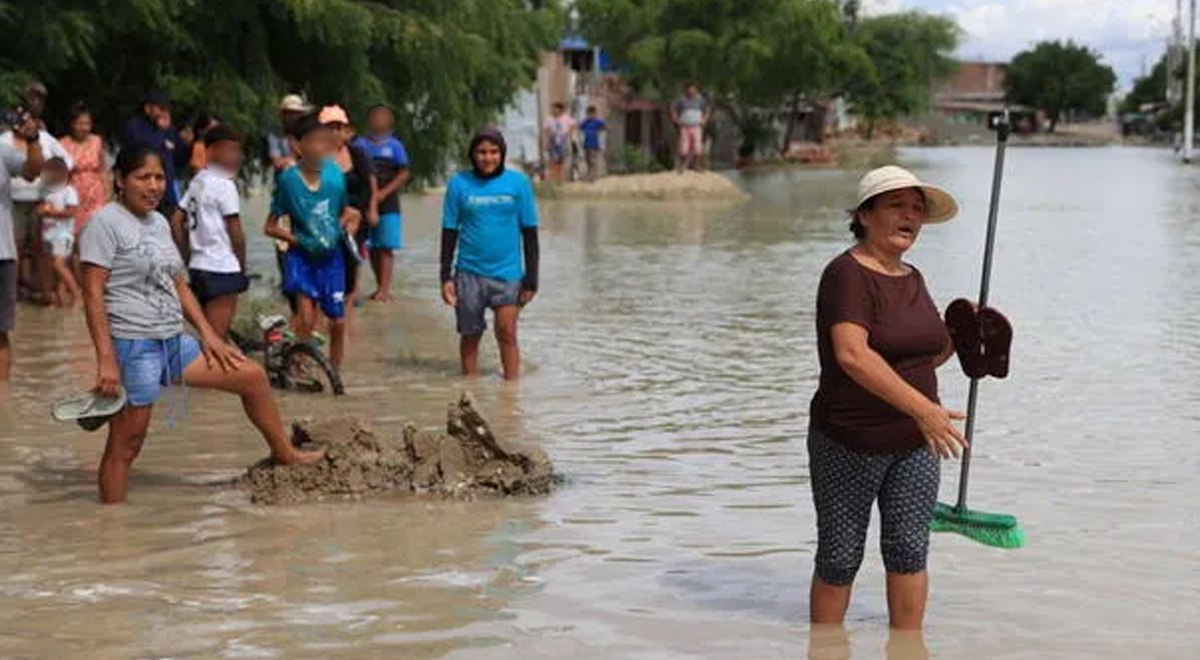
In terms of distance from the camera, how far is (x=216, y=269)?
10648mm

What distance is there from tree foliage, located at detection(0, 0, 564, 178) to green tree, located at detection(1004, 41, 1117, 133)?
530 ft

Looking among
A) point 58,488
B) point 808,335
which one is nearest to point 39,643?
point 58,488

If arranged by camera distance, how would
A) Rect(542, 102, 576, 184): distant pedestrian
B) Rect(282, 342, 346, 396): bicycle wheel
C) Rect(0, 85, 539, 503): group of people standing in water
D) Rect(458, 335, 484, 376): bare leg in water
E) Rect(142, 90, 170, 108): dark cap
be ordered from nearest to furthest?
Rect(0, 85, 539, 503): group of people standing in water → Rect(282, 342, 346, 396): bicycle wheel → Rect(458, 335, 484, 376): bare leg in water → Rect(142, 90, 170, 108): dark cap → Rect(542, 102, 576, 184): distant pedestrian

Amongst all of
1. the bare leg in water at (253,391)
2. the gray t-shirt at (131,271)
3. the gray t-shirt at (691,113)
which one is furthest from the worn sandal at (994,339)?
the gray t-shirt at (691,113)

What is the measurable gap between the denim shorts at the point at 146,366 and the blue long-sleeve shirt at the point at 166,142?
21.4ft

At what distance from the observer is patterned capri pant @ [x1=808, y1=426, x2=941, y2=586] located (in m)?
5.93

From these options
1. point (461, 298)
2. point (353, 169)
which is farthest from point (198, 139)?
point (461, 298)

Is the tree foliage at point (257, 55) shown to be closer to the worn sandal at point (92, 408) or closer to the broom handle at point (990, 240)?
the worn sandal at point (92, 408)

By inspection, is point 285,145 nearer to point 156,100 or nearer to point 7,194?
point 156,100

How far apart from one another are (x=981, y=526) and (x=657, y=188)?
28330 millimetres

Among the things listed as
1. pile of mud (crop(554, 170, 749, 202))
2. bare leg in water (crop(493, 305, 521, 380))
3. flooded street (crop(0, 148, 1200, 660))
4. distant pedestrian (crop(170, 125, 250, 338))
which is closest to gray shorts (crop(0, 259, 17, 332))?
flooded street (crop(0, 148, 1200, 660))

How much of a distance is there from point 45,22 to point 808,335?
18.9 feet

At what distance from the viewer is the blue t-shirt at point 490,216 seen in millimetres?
11570

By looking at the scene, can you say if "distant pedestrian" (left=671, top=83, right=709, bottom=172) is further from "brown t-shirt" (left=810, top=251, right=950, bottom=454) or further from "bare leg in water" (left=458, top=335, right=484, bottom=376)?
"brown t-shirt" (left=810, top=251, right=950, bottom=454)
